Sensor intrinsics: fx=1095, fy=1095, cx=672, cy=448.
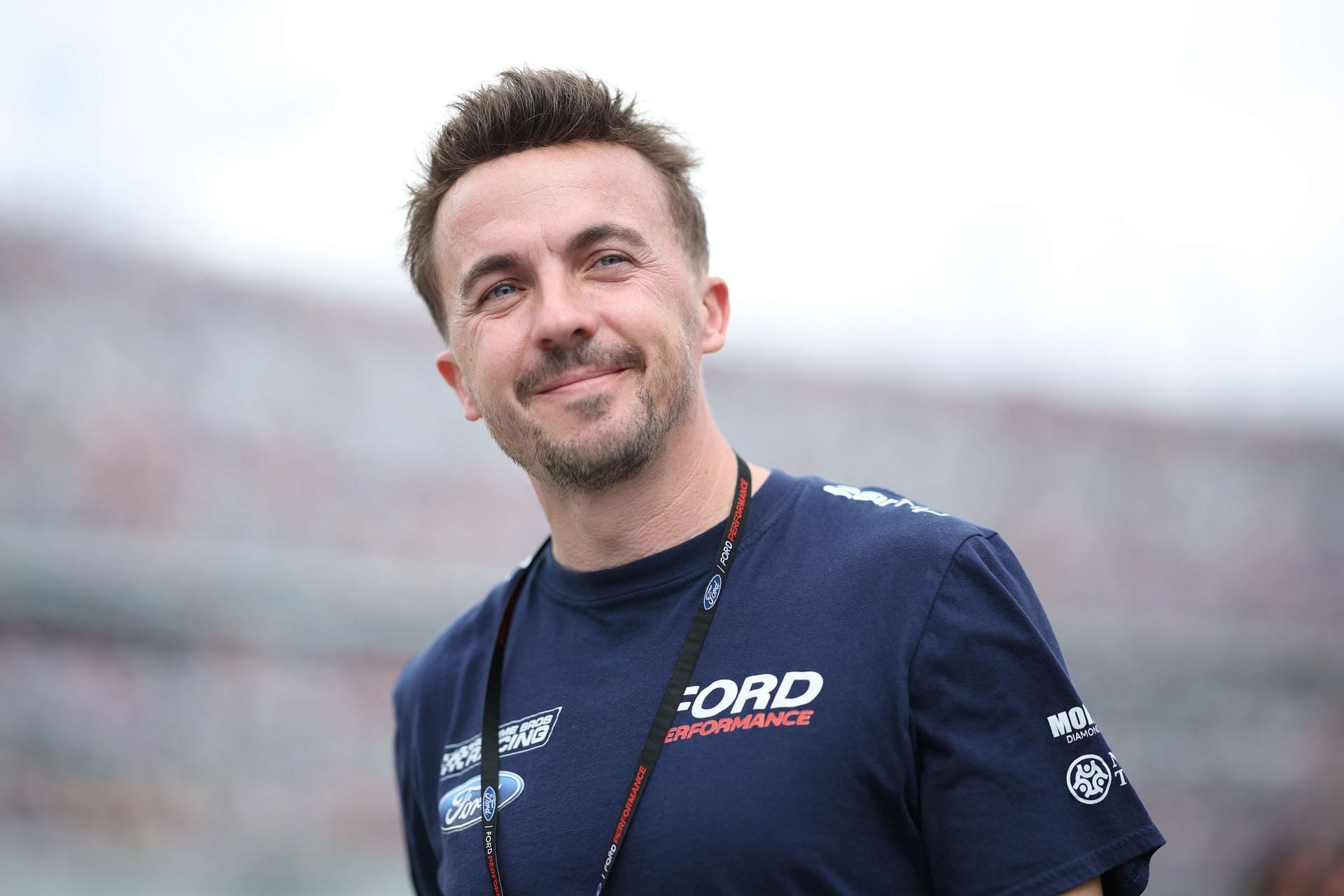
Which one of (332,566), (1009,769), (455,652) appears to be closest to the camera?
(1009,769)

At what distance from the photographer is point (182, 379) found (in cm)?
904

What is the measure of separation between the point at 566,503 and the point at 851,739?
0.56 m

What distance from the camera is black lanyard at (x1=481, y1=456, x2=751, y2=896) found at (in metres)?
1.32

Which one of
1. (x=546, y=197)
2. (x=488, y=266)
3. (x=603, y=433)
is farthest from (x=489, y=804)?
(x=546, y=197)

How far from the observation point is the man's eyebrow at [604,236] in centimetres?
155

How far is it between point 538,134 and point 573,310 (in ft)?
1.19

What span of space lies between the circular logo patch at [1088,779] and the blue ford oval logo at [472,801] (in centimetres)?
70

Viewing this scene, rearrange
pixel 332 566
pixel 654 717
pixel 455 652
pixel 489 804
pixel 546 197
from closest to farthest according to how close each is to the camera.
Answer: pixel 654 717 → pixel 489 804 → pixel 546 197 → pixel 455 652 → pixel 332 566

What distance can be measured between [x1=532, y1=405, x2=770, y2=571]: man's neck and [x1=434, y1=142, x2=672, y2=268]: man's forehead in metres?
0.34

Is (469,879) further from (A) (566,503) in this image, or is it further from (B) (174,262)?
(B) (174,262)

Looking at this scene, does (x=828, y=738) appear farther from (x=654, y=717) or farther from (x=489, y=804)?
(x=489, y=804)

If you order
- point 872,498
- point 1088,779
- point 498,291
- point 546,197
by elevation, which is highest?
point 546,197

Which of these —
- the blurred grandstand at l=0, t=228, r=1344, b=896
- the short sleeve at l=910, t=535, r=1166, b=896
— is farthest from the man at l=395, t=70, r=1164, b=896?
the blurred grandstand at l=0, t=228, r=1344, b=896

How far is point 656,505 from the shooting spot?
5.10 ft
